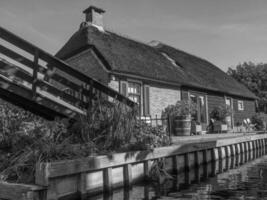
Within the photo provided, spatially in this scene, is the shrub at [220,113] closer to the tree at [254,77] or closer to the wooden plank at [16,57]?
the wooden plank at [16,57]

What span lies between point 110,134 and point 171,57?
42.8ft

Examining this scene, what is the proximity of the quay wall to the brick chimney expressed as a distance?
9355mm

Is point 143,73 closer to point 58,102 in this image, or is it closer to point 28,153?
point 58,102

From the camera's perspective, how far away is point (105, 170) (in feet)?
21.6

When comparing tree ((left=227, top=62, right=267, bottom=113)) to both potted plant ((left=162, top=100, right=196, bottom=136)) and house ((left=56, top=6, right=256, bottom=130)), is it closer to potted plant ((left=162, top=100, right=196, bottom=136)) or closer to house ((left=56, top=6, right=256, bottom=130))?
house ((left=56, top=6, right=256, bottom=130))

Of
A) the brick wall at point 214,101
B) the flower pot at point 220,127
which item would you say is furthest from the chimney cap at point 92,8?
the flower pot at point 220,127

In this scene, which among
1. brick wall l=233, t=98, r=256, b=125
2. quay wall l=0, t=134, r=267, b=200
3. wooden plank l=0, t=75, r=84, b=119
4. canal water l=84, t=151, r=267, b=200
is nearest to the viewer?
quay wall l=0, t=134, r=267, b=200

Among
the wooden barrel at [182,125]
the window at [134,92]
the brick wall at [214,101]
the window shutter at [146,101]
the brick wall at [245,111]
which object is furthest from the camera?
the brick wall at [245,111]

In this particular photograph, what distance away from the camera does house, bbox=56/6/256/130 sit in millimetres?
13195

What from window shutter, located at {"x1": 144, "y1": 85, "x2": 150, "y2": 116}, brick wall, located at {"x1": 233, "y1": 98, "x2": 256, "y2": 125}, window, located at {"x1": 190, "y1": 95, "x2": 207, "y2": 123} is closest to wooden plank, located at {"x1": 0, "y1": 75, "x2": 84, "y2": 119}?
window shutter, located at {"x1": 144, "y1": 85, "x2": 150, "y2": 116}

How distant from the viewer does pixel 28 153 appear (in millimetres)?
A: 5730

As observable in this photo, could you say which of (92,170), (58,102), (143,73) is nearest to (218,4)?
(143,73)

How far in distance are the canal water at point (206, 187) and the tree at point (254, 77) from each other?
29.6 meters

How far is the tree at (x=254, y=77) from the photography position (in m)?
37.3
